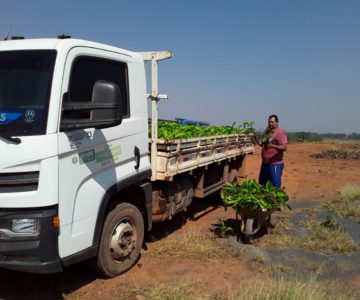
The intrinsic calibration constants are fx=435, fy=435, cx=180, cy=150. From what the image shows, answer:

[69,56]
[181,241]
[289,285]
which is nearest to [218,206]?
[181,241]

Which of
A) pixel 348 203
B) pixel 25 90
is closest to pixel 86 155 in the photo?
pixel 25 90

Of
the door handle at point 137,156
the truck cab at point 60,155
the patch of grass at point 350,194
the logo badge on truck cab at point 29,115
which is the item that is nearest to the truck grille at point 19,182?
the truck cab at point 60,155

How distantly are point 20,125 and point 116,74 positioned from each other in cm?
148

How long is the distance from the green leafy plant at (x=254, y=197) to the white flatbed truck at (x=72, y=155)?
5.36 feet

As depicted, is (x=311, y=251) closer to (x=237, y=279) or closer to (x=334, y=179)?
(x=237, y=279)

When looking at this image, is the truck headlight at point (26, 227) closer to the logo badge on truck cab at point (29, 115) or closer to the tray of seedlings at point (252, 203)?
the logo badge on truck cab at point (29, 115)

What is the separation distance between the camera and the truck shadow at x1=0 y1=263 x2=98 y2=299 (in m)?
4.56

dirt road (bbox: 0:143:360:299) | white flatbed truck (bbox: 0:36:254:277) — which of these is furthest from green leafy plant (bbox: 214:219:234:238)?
white flatbed truck (bbox: 0:36:254:277)

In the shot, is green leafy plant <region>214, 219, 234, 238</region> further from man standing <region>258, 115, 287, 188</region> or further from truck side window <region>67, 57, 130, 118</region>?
truck side window <region>67, 57, 130, 118</region>

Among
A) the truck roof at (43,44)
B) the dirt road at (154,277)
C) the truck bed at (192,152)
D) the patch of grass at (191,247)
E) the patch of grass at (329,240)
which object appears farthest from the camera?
the patch of grass at (329,240)

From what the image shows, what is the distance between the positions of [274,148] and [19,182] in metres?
5.71

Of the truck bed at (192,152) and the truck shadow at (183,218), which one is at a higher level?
the truck bed at (192,152)

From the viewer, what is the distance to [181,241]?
6.30m

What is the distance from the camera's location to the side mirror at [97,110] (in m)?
3.93
